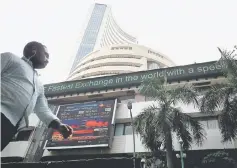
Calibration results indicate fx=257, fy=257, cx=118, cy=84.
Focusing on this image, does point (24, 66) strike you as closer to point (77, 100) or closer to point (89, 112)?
point (89, 112)

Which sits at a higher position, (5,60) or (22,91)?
(5,60)

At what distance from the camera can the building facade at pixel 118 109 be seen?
17.8m

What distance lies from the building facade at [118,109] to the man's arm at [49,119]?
584 inches

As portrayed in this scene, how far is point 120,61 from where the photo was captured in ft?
157

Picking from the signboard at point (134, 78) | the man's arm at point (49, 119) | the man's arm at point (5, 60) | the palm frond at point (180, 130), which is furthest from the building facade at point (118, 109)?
the man's arm at point (5, 60)

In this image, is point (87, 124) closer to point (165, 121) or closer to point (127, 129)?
point (127, 129)

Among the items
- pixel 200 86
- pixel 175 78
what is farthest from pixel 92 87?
pixel 200 86

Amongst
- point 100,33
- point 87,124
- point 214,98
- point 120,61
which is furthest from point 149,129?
point 100,33

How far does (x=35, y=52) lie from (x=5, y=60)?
1.11 feet

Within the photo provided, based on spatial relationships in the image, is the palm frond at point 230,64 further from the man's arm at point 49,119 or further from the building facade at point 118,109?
the man's arm at point 49,119

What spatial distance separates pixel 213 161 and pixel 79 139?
31.1 feet

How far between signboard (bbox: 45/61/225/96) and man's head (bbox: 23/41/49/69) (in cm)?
1893

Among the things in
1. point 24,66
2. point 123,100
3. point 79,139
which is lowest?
point 24,66

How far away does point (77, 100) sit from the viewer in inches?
945
